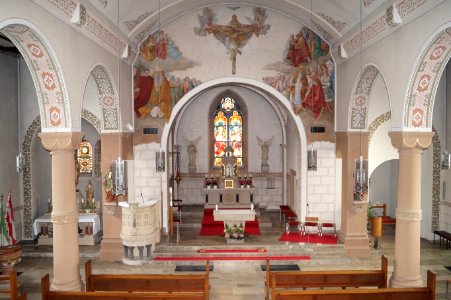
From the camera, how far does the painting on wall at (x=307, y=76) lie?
16.7 meters

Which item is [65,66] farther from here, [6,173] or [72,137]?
[6,173]

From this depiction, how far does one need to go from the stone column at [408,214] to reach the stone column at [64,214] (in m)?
7.62

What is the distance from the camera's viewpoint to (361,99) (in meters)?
15.2

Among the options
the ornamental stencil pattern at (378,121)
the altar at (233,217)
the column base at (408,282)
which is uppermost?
the ornamental stencil pattern at (378,121)

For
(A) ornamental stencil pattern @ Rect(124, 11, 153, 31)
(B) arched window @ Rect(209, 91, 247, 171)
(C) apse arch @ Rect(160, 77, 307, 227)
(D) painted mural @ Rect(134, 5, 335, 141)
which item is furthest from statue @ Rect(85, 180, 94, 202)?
(A) ornamental stencil pattern @ Rect(124, 11, 153, 31)

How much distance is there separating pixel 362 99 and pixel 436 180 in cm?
506

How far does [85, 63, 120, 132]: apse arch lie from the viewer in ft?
45.4

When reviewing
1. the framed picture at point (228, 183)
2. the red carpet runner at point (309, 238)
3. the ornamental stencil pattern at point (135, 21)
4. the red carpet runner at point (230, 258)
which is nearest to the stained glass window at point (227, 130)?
the framed picture at point (228, 183)

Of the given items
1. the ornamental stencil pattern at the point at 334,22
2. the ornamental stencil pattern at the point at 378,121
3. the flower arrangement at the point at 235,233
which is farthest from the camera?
the ornamental stencil pattern at the point at 378,121

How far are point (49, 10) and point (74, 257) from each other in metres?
5.50

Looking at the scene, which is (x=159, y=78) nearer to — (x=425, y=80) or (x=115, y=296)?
(x=425, y=80)

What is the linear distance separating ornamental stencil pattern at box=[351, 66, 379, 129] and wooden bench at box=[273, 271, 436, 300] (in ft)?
23.2

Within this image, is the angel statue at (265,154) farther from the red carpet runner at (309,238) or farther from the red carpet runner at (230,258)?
the red carpet runner at (230,258)

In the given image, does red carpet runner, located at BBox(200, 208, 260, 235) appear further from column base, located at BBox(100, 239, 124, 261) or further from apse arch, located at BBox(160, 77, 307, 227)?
column base, located at BBox(100, 239, 124, 261)
